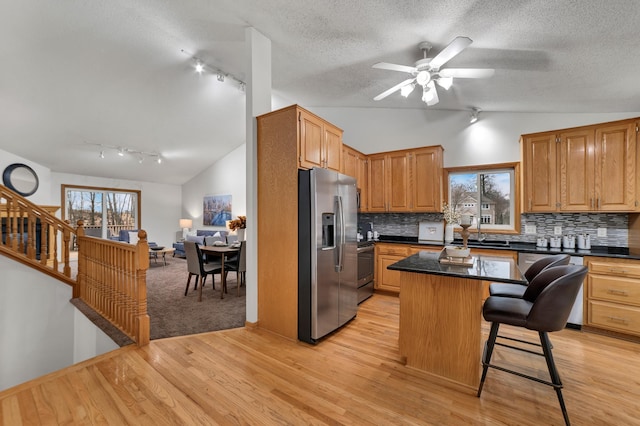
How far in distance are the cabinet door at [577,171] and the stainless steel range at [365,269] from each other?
8.16 ft

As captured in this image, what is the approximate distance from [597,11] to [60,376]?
458cm

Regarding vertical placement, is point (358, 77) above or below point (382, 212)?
above

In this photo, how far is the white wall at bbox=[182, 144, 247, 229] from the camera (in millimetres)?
8227

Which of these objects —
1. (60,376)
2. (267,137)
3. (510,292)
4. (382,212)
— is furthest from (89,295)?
(510,292)

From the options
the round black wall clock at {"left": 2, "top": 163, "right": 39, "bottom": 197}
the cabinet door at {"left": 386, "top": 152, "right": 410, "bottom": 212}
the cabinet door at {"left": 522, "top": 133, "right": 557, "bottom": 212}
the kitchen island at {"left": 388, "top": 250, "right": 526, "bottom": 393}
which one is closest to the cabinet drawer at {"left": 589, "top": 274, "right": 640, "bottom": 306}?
the cabinet door at {"left": 522, "top": 133, "right": 557, "bottom": 212}

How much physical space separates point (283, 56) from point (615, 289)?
177 inches

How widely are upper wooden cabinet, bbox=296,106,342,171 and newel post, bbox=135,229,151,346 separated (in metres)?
1.72

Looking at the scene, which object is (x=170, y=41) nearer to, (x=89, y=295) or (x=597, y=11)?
(x=89, y=295)

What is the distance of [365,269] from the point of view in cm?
408

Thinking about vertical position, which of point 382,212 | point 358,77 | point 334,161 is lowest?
point 382,212

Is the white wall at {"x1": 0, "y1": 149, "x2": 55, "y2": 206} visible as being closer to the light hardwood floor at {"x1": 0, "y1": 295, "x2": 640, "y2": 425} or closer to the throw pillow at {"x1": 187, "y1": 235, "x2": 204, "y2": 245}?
the throw pillow at {"x1": 187, "y1": 235, "x2": 204, "y2": 245}

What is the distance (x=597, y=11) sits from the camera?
1.73 m

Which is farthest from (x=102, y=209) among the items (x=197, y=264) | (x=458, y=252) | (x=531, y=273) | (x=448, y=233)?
(x=531, y=273)

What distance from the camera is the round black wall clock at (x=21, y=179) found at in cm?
579
